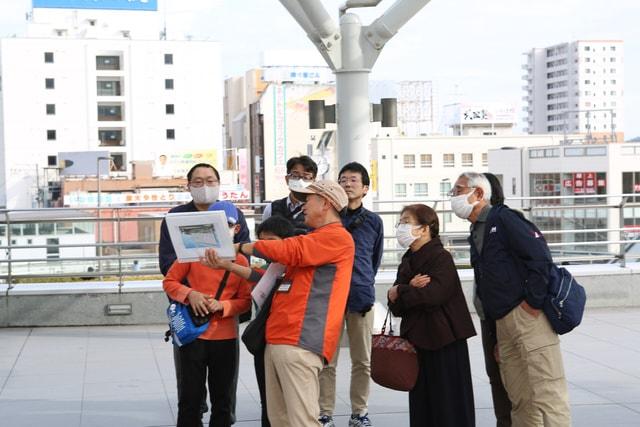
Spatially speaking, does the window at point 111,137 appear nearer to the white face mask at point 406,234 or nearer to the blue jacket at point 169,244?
the blue jacket at point 169,244

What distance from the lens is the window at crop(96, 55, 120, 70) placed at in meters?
103

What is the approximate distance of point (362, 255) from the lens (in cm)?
715

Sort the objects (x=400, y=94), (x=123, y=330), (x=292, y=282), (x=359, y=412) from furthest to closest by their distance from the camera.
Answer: (x=400, y=94)
(x=123, y=330)
(x=359, y=412)
(x=292, y=282)

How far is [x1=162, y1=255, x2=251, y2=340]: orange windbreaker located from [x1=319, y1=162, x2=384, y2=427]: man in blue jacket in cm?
108

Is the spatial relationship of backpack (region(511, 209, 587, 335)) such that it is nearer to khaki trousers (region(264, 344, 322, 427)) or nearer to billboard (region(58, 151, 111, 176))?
khaki trousers (region(264, 344, 322, 427))

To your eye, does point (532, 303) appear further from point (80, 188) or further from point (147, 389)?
point (80, 188)

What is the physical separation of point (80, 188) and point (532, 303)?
92.8m

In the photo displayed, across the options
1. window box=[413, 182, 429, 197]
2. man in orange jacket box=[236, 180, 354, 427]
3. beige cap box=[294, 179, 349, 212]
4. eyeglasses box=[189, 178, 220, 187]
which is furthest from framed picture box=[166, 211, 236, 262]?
window box=[413, 182, 429, 197]

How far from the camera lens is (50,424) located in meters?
7.30

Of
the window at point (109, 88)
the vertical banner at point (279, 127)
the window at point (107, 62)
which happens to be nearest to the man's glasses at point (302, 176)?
the window at point (109, 88)

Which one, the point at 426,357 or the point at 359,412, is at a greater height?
the point at 426,357

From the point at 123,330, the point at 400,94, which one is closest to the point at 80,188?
the point at 400,94

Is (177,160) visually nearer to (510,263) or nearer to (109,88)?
(109,88)

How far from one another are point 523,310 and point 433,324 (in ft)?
1.71
